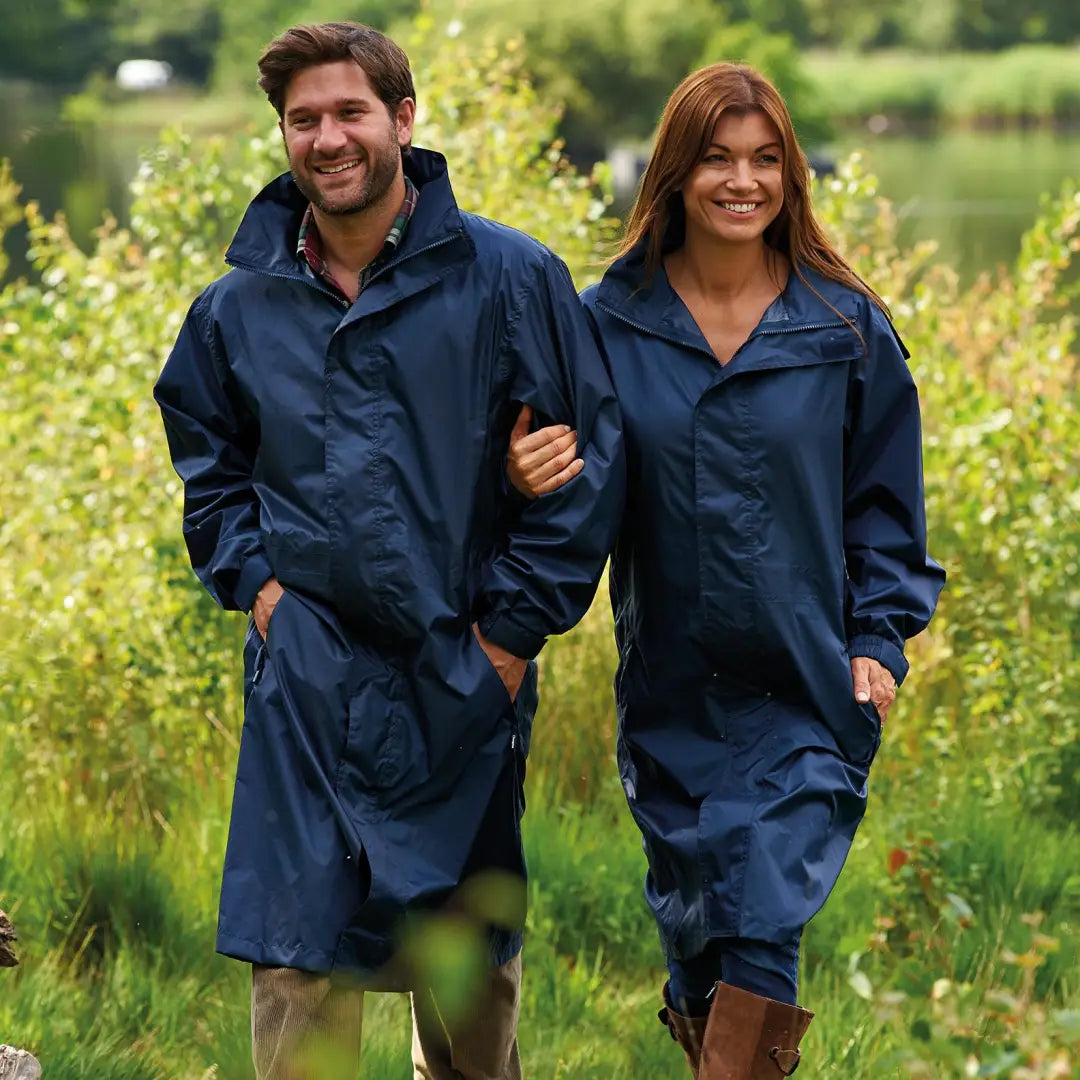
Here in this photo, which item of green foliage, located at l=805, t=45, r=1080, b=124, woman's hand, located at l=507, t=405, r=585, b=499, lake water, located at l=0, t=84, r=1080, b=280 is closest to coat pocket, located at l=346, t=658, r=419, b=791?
woman's hand, located at l=507, t=405, r=585, b=499

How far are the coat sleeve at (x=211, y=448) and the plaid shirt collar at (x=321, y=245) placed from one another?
0.23 metres

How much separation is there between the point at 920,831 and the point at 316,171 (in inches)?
97.7

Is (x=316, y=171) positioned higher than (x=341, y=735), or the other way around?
(x=316, y=171)

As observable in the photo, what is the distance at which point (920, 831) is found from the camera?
15.6 feet

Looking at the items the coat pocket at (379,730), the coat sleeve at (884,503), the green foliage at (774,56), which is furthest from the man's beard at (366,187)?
the green foliage at (774,56)

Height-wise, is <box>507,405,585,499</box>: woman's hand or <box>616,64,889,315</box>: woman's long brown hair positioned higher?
<box>616,64,889,315</box>: woman's long brown hair

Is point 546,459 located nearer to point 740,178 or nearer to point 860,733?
point 740,178

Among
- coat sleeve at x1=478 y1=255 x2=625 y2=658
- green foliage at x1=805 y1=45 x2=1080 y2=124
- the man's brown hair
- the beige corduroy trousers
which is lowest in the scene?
green foliage at x1=805 y1=45 x2=1080 y2=124

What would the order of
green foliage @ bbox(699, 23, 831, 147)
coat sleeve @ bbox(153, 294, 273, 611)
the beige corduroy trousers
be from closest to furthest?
the beige corduroy trousers
coat sleeve @ bbox(153, 294, 273, 611)
green foliage @ bbox(699, 23, 831, 147)

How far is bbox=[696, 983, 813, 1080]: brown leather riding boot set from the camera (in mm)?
3189

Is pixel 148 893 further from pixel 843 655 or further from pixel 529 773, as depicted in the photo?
pixel 843 655

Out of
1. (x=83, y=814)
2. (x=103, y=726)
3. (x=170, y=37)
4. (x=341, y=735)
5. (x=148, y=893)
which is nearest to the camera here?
(x=341, y=735)

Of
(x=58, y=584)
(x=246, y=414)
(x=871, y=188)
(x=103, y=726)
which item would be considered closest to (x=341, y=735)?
(x=246, y=414)

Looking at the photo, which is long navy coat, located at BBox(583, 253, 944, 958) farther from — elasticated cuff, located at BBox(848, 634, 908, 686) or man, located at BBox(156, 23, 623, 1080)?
man, located at BBox(156, 23, 623, 1080)
